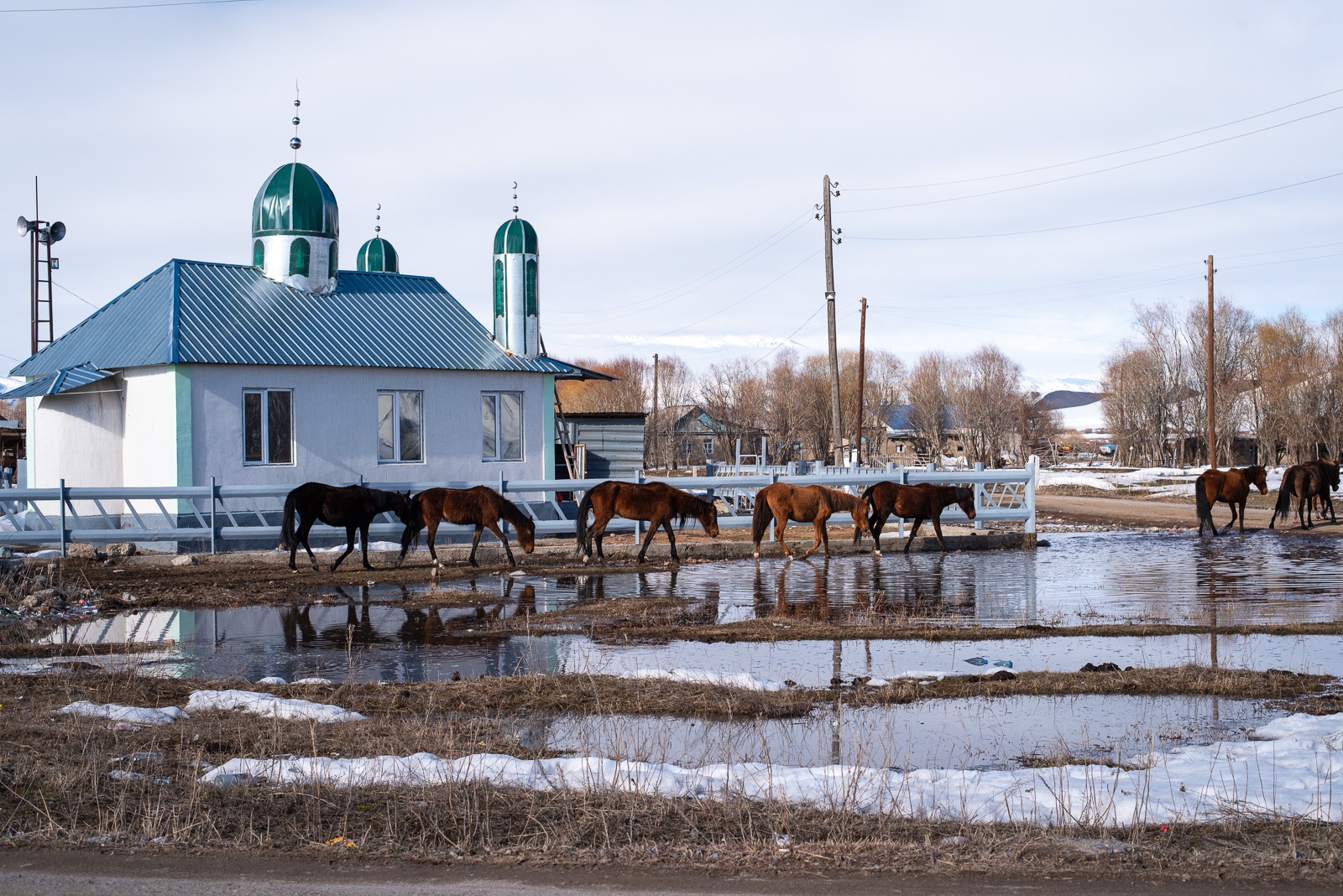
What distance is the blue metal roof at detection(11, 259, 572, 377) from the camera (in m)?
24.4

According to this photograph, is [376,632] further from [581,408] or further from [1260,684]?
[581,408]

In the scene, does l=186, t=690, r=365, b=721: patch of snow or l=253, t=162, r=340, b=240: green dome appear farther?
l=253, t=162, r=340, b=240: green dome

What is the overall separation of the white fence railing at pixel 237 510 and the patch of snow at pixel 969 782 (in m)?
13.5

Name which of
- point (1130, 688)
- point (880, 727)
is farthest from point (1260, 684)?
point (880, 727)

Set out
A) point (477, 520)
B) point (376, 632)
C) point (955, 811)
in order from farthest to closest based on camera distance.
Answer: point (477, 520)
point (376, 632)
point (955, 811)

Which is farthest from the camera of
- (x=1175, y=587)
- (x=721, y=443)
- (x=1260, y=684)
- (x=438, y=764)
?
(x=721, y=443)

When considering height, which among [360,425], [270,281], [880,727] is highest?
[270,281]

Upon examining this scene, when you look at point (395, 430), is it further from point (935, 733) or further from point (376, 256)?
point (935, 733)

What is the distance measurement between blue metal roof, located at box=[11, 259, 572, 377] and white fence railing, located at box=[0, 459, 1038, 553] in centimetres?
291

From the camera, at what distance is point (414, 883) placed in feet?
17.1

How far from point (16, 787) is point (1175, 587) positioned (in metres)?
13.8

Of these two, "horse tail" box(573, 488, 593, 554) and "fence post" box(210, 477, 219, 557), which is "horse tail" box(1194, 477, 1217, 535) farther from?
"fence post" box(210, 477, 219, 557)


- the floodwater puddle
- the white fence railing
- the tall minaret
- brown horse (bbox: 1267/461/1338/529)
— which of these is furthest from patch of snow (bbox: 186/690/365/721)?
brown horse (bbox: 1267/461/1338/529)

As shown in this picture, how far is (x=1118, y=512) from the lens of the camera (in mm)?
34844
